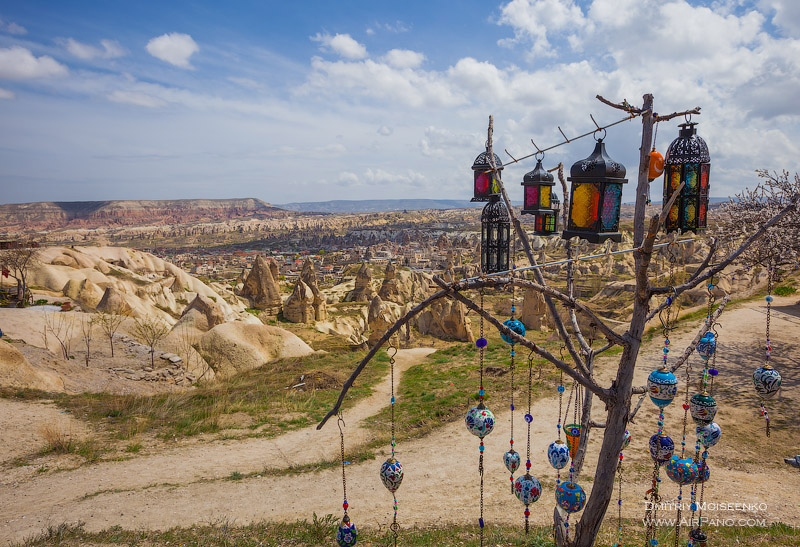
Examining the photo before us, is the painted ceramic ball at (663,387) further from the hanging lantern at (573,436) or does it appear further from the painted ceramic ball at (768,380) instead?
the painted ceramic ball at (768,380)

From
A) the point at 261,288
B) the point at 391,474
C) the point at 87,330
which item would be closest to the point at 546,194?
the point at 391,474

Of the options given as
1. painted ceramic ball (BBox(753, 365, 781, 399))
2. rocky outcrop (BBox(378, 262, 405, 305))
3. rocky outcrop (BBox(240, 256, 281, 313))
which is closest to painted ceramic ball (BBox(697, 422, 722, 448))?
painted ceramic ball (BBox(753, 365, 781, 399))

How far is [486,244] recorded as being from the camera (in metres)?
6.60

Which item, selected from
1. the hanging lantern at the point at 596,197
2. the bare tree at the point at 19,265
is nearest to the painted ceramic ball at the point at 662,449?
the hanging lantern at the point at 596,197

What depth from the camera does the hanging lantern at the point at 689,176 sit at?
3.90 m

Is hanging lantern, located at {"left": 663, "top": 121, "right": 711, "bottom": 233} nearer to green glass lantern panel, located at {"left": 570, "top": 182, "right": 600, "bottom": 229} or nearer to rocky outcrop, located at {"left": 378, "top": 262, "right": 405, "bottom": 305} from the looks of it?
green glass lantern panel, located at {"left": 570, "top": 182, "right": 600, "bottom": 229}

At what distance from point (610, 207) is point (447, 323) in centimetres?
3037

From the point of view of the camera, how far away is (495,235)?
6.45 meters

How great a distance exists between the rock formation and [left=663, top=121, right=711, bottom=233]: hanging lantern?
39096 millimetres

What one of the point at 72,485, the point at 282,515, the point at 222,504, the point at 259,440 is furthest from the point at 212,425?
the point at 282,515

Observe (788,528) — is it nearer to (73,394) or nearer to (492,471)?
(492,471)

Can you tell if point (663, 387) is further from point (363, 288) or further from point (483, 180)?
point (363, 288)

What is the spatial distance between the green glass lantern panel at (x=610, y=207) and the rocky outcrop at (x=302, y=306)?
35.0 meters

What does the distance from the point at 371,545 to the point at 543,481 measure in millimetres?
4042
